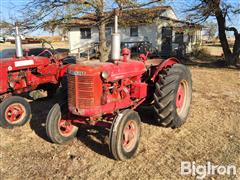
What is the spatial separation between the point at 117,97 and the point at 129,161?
949 millimetres

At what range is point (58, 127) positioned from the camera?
435 cm

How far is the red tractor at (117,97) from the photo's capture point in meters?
3.84

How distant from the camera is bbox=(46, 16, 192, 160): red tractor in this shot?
12.6 feet

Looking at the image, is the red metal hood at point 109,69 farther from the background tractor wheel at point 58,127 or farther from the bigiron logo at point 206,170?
the bigiron logo at point 206,170

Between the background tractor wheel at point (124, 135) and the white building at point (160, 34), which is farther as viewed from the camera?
the white building at point (160, 34)

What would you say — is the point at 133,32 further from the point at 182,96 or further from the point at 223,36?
the point at 182,96

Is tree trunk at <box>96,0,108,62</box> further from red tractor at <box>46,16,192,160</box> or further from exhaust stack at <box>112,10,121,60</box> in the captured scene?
exhaust stack at <box>112,10,121,60</box>

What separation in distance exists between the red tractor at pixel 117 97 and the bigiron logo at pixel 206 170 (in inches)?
30.1

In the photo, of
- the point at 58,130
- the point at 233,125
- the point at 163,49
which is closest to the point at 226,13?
the point at 163,49

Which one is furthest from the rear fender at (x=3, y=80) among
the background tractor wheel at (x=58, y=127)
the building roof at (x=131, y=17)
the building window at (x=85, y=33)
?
the building window at (x=85, y=33)

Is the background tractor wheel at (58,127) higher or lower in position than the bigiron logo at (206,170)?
higher

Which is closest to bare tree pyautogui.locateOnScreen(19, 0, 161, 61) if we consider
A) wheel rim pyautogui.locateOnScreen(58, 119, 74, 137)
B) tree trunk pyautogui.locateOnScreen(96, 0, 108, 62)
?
tree trunk pyautogui.locateOnScreen(96, 0, 108, 62)

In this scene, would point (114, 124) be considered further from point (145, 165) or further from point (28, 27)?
point (28, 27)

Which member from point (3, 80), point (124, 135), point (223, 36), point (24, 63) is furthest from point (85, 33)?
point (124, 135)
